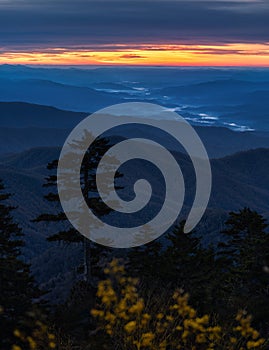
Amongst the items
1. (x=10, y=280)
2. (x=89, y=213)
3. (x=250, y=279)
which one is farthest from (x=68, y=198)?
(x=250, y=279)

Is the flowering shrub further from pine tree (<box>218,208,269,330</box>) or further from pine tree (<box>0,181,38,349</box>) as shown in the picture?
pine tree (<box>218,208,269,330</box>)

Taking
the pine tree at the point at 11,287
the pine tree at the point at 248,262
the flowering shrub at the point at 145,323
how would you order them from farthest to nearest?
the pine tree at the point at 248,262 → the pine tree at the point at 11,287 → the flowering shrub at the point at 145,323

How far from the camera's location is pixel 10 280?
2741 centimetres

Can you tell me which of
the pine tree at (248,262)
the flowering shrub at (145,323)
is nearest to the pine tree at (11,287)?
the pine tree at (248,262)

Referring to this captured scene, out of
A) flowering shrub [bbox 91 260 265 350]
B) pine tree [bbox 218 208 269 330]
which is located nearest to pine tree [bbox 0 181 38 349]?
pine tree [bbox 218 208 269 330]

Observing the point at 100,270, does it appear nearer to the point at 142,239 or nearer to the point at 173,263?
the point at 142,239

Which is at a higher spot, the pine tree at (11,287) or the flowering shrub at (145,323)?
the flowering shrub at (145,323)

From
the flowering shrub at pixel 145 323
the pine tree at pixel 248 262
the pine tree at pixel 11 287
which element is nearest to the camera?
the flowering shrub at pixel 145 323

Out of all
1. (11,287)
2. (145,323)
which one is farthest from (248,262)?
(145,323)

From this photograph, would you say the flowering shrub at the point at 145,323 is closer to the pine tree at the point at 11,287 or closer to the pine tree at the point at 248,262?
the pine tree at the point at 11,287

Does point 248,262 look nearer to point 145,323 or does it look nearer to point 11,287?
point 11,287

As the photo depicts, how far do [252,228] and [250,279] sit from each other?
5.16m

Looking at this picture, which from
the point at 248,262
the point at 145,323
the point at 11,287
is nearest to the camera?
the point at 145,323

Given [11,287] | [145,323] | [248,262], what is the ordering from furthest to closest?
[248,262] < [11,287] < [145,323]
